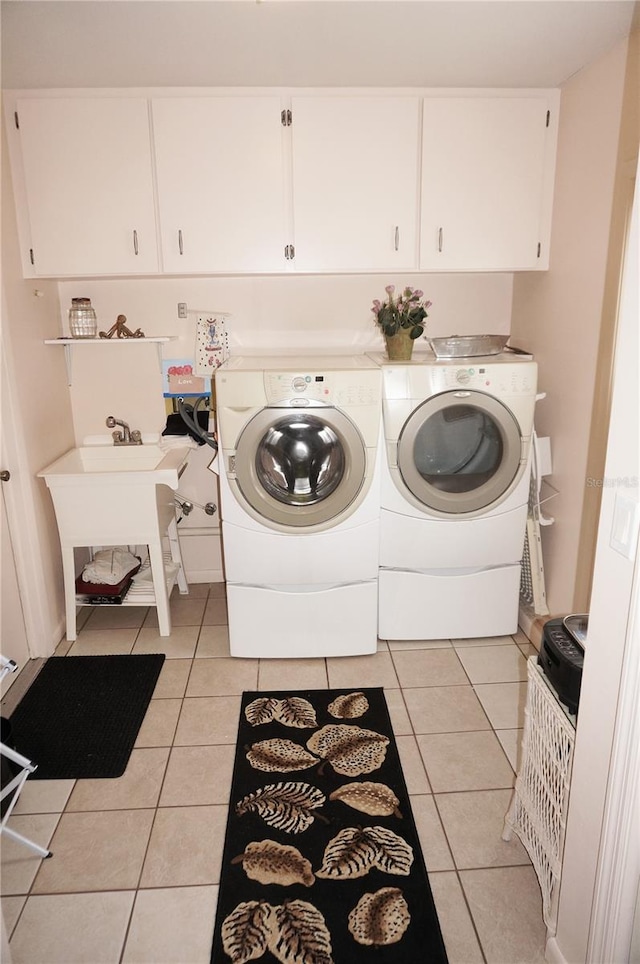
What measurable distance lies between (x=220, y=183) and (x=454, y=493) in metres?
1.63

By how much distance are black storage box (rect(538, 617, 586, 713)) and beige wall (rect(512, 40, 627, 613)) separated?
989 millimetres

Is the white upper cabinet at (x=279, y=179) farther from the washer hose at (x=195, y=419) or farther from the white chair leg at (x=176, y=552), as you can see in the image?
the white chair leg at (x=176, y=552)

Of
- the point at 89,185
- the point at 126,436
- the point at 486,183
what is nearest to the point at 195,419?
the point at 126,436

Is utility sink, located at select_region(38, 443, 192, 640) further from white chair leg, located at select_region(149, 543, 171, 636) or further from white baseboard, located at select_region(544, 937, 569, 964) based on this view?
white baseboard, located at select_region(544, 937, 569, 964)

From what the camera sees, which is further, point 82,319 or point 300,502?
point 82,319

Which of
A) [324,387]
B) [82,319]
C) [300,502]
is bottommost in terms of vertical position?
[300,502]

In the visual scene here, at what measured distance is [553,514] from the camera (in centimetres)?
279

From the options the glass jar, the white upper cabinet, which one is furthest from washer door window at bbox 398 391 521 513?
the glass jar

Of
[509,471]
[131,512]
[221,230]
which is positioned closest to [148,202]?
[221,230]

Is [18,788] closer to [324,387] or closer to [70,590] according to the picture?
[70,590]

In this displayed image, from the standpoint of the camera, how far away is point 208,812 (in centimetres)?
193

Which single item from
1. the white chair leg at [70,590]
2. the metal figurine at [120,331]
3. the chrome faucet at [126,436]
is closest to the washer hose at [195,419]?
the chrome faucet at [126,436]

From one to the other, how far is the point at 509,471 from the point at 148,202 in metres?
1.90

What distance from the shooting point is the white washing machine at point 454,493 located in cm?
248
